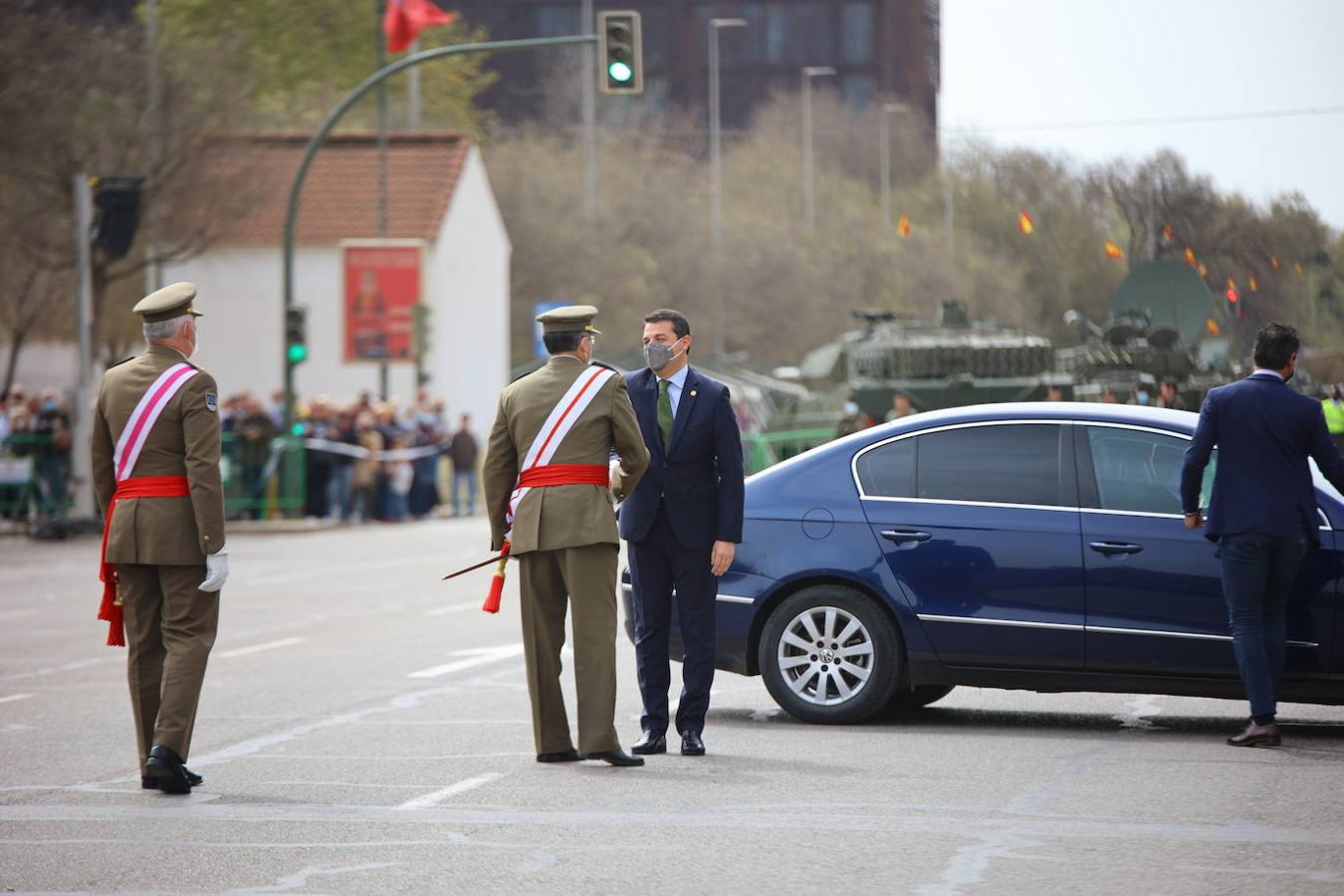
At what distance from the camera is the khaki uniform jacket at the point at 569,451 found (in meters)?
9.33

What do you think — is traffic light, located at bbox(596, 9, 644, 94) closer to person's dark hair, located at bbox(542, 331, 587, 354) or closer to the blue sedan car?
the blue sedan car

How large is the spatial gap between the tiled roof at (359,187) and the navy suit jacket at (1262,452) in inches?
1521

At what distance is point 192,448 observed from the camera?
884cm

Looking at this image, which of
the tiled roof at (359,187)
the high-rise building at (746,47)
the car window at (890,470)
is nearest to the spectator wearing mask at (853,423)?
the car window at (890,470)

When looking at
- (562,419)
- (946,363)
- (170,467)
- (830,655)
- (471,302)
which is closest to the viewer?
(170,467)

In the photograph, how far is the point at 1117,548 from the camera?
Answer: 1032cm

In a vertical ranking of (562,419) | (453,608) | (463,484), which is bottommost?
(463,484)

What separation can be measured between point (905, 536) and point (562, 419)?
2.04 metres

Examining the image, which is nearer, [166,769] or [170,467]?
[166,769]

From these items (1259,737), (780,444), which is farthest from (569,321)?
(780,444)

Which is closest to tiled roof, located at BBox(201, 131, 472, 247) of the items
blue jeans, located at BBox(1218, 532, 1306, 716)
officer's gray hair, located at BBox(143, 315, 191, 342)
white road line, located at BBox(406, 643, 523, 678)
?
white road line, located at BBox(406, 643, 523, 678)

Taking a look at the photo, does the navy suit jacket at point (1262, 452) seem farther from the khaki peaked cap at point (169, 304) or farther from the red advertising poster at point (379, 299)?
the red advertising poster at point (379, 299)

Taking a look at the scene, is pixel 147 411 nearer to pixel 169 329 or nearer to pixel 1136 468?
pixel 169 329

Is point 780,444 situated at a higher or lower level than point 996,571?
lower
